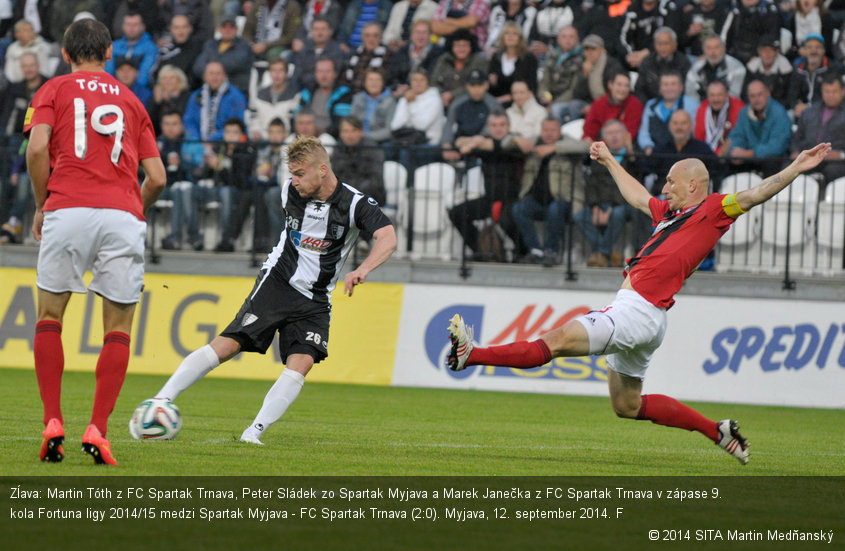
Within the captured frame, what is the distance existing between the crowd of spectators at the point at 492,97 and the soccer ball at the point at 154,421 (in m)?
8.61

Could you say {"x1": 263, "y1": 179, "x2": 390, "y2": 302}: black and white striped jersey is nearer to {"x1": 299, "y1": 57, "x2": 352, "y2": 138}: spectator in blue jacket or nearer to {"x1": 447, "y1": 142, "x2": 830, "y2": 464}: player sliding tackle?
{"x1": 447, "y1": 142, "x2": 830, "y2": 464}: player sliding tackle

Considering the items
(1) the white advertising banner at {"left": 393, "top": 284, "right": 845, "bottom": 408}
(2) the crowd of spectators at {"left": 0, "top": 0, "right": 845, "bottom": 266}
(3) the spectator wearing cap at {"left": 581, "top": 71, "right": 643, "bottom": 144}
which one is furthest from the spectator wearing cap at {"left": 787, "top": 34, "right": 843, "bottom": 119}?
(1) the white advertising banner at {"left": 393, "top": 284, "right": 845, "bottom": 408}

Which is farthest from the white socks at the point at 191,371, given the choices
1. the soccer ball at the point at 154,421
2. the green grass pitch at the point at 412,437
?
the green grass pitch at the point at 412,437

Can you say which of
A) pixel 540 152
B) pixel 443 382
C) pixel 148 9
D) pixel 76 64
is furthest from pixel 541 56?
pixel 76 64

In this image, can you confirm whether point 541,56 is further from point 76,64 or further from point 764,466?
point 76,64

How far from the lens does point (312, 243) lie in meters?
8.36

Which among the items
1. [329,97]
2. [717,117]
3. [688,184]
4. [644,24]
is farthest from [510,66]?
[688,184]

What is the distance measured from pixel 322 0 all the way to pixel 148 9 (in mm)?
2885

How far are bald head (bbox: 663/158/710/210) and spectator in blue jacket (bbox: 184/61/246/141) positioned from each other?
407 inches

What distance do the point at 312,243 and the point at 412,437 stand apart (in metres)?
1.76

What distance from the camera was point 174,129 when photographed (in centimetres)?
1717

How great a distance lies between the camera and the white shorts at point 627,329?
7.59 m

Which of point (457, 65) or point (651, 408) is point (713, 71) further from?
point (651, 408)

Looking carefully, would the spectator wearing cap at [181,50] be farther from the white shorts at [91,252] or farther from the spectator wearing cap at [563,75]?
the white shorts at [91,252]
